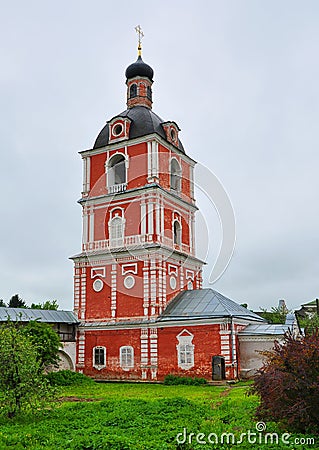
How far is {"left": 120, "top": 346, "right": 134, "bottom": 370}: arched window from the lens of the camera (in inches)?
1029

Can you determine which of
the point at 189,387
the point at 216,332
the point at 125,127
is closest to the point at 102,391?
the point at 189,387

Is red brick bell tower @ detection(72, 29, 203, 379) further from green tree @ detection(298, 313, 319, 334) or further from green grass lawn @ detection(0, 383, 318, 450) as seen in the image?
green grass lawn @ detection(0, 383, 318, 450)

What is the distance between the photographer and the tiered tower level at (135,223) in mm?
26906

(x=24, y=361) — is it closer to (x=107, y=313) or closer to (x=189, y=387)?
(x=189, y=387)

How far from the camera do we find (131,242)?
90.5ft

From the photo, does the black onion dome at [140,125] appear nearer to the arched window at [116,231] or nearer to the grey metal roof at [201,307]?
the arched window at [116,231]

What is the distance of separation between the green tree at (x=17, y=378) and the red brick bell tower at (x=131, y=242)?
13.7 meters

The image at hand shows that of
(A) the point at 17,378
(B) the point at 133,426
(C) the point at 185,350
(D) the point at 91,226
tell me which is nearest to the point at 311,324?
(C) the point at 185,350

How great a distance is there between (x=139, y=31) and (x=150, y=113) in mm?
6965

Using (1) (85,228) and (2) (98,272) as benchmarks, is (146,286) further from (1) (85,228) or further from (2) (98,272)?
(1) (85,228)

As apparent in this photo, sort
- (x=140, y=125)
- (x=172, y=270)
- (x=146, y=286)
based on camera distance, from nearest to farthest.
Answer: (x=146, y=286), (x=172, y=270), (x=140, y=125)

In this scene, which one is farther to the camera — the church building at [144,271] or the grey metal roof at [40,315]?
the grey metal roof at [40,315]

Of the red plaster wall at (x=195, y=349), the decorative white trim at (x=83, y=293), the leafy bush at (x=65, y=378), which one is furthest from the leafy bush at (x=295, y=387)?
the decorative white trim at (x=83, y=293)

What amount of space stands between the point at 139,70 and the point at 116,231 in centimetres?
1113
